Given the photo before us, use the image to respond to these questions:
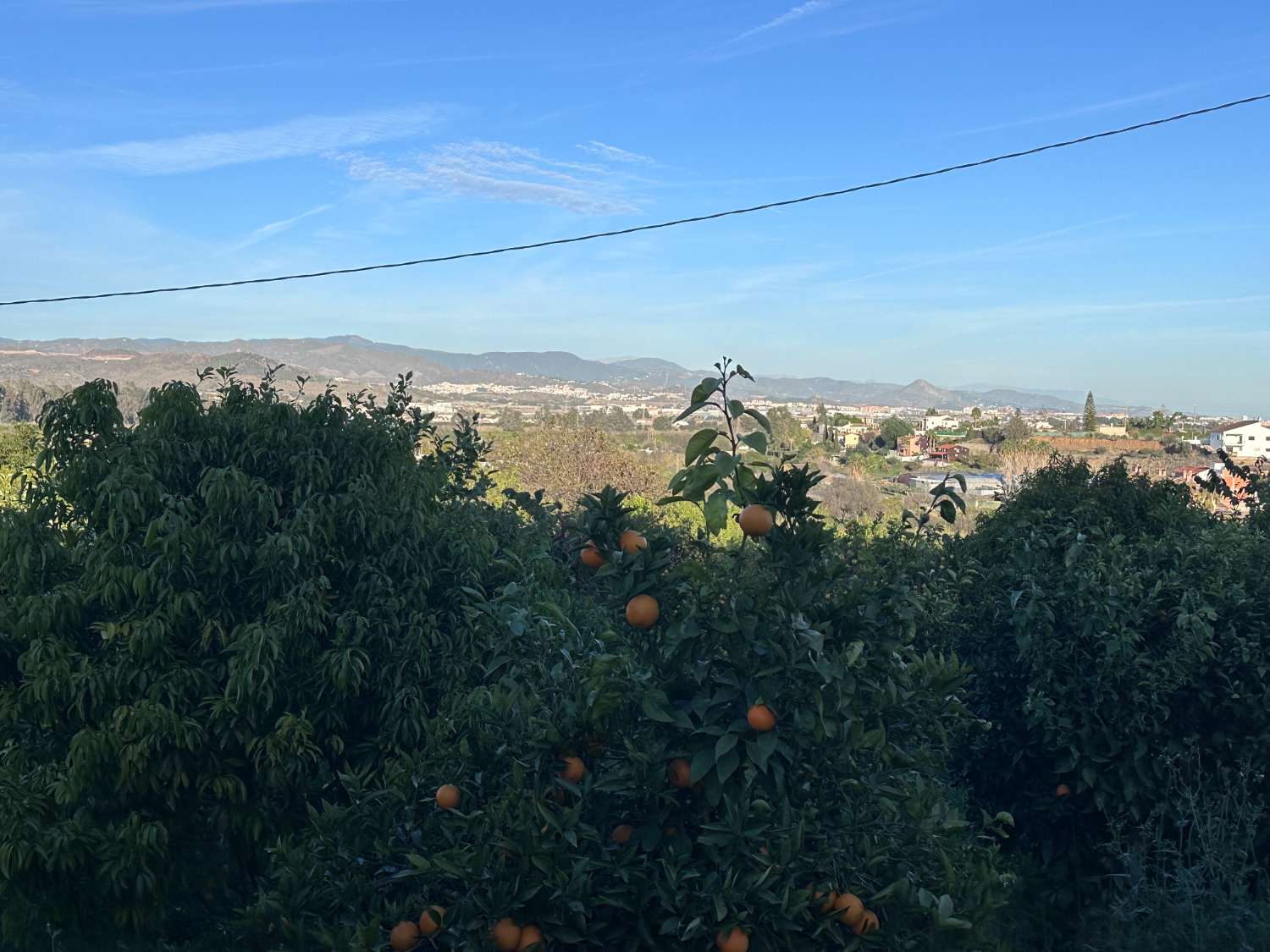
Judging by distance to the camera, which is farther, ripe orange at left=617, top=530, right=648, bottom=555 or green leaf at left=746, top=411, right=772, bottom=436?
ripe orange at left=617, top=530, right=648, bottom=555

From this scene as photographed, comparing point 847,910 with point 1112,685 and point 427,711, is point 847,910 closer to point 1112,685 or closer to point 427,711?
point 427,711

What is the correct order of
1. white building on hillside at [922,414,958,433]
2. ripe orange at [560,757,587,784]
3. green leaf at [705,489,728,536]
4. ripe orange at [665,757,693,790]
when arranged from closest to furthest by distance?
green leaf at [705,489,728,536], ripe orange at [665,757,693,790], ripe orange at [560,757,587,784], white building on hillside at [922,414,958,433]

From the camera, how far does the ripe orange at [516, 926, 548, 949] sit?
9.21ft

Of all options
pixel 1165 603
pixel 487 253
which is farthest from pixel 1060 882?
pixel 487 253

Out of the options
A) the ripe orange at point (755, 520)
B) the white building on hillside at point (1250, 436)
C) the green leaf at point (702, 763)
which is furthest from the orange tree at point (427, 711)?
the white building on hillside at point (1250, 436)

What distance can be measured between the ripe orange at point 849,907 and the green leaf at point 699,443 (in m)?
1.24

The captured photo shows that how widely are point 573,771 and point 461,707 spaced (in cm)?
74

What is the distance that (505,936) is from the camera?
2.78 m

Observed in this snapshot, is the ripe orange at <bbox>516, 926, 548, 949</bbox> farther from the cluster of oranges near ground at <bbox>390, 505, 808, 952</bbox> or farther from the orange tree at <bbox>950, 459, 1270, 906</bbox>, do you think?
the orange tree at <bbox>950, 459, 1270, 906</bbox>

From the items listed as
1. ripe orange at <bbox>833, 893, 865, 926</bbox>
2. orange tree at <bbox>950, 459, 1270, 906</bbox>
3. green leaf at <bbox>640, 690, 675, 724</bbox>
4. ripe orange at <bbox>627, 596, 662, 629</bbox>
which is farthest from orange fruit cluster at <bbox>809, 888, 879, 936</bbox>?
orange tree at <bbox>950, 459, 1270, 906</bbox>

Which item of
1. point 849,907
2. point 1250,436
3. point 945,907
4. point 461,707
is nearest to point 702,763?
point 849,907

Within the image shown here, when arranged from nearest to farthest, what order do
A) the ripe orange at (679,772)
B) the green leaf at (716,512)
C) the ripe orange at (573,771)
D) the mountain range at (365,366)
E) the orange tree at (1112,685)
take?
the green leaf at (716,512)
the ripe orange at (679,772)
the ripe orange at (573,771)
the orange tree at (1112,685)
the mountain range at (365,366)

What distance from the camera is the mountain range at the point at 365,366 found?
3856 cm

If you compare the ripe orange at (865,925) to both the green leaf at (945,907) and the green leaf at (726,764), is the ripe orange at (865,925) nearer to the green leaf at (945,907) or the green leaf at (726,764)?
the green leaf at (945,907)
